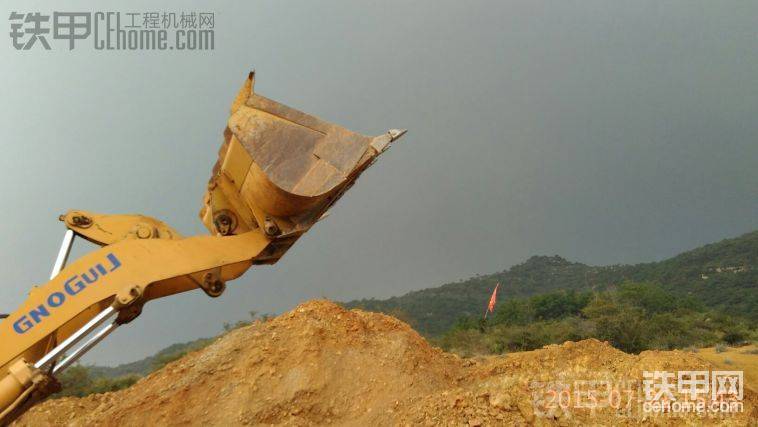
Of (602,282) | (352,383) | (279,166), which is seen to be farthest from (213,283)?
(602,282)

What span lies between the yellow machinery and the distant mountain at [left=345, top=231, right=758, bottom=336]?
91.2 feet

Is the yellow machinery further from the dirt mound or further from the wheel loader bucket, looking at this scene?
the dirt mound

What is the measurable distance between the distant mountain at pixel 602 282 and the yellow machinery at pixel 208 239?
2779cm

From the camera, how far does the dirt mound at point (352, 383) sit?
5.68 meters

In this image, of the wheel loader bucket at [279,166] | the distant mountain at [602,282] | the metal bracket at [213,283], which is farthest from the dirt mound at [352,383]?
the distant mountain at [602,282]

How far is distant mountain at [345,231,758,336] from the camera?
40250mm

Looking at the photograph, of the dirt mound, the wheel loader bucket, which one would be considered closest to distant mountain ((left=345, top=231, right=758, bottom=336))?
the dirt mound

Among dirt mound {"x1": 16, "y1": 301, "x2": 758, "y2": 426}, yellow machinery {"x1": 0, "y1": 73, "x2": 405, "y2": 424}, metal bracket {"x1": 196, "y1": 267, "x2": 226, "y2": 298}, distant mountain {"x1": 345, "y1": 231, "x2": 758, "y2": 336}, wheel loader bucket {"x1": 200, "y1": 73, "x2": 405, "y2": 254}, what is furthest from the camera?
distant mountain {"x1": 345, "y1": 231, "x2": 758, "y2": 336}

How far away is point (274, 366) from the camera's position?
7105 millimetres

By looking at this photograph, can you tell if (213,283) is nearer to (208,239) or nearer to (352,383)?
(208,239)

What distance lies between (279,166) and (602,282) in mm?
55646

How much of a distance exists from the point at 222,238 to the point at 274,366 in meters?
2.86

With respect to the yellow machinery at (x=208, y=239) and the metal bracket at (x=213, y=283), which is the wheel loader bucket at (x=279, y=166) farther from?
the metal bracket at (x=213, y=283)

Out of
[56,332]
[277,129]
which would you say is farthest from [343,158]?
[56,332]
